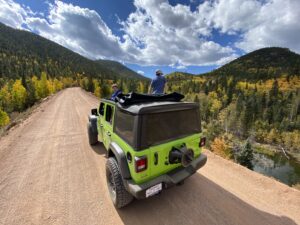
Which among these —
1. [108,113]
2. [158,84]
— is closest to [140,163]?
[108,113]

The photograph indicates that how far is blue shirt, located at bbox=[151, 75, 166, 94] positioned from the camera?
5758mm

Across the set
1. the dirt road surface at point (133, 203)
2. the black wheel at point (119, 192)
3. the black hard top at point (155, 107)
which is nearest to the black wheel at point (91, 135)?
the dirt road surface at point (133, 203)

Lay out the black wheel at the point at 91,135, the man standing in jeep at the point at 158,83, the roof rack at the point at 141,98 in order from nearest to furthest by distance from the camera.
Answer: the roof rack at the point at 141,98
the man standing in jeep at the point at 158,83
the black wheel at the point at 91,135

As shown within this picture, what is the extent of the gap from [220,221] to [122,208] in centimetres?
198

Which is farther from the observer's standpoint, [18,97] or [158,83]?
[18,97]

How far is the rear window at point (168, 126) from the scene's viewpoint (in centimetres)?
280

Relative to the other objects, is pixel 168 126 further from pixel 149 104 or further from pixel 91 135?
pixel 91 135

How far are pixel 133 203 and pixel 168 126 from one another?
1940 millimetres

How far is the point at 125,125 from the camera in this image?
3184mm

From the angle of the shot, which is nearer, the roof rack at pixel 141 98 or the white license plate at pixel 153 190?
the white license plate at pixel 153 190

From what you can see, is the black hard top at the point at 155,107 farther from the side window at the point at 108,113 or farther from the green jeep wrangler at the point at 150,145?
the side window at the point at 108,113

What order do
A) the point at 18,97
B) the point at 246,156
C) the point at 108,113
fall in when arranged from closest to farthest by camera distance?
the point at 108,113
the point at 246,156
the point at 18,97

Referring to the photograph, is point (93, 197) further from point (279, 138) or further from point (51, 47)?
point (51, 47)

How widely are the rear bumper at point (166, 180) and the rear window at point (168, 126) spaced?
727 mm
